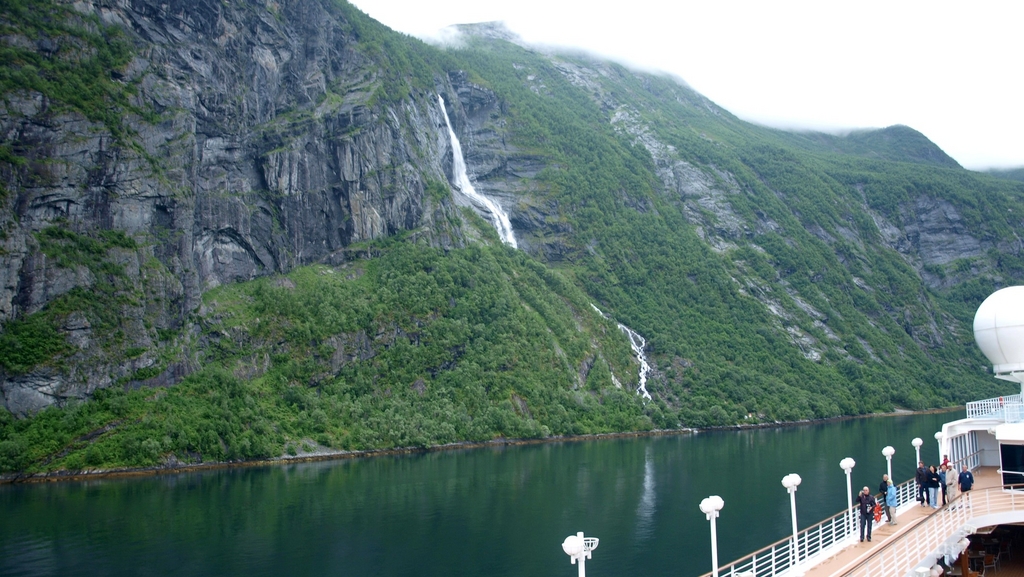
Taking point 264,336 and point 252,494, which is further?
point 264,336

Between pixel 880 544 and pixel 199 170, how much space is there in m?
117

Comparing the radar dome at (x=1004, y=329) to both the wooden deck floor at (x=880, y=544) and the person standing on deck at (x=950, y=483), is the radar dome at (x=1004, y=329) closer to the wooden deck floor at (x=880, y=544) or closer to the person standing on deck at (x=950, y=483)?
the wooden deck floor at (x=880, y=544)

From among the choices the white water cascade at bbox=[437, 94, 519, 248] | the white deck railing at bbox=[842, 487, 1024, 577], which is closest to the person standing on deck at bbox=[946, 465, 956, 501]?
the white deck railing at bbox=[842, 487, 1024, 577]

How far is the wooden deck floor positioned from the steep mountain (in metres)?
75.3

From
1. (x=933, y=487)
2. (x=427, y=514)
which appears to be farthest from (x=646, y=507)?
(x=933, y=487)

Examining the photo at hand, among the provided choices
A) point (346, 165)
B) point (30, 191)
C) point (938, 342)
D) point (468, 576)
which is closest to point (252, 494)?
point (468, 576)

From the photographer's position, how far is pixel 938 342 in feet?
627

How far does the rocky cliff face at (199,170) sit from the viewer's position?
3652 inches

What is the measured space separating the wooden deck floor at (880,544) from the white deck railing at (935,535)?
0.98ft

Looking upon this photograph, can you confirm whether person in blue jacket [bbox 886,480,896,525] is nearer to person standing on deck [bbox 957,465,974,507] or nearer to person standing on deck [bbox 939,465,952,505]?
person standing on deck [bbox 939,465,952,505]

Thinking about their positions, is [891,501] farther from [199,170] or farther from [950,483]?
[199,170]

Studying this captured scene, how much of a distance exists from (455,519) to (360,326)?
68702 mm

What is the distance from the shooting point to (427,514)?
52906 millimetres

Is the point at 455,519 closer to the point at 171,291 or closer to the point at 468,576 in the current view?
the point at 468,576
